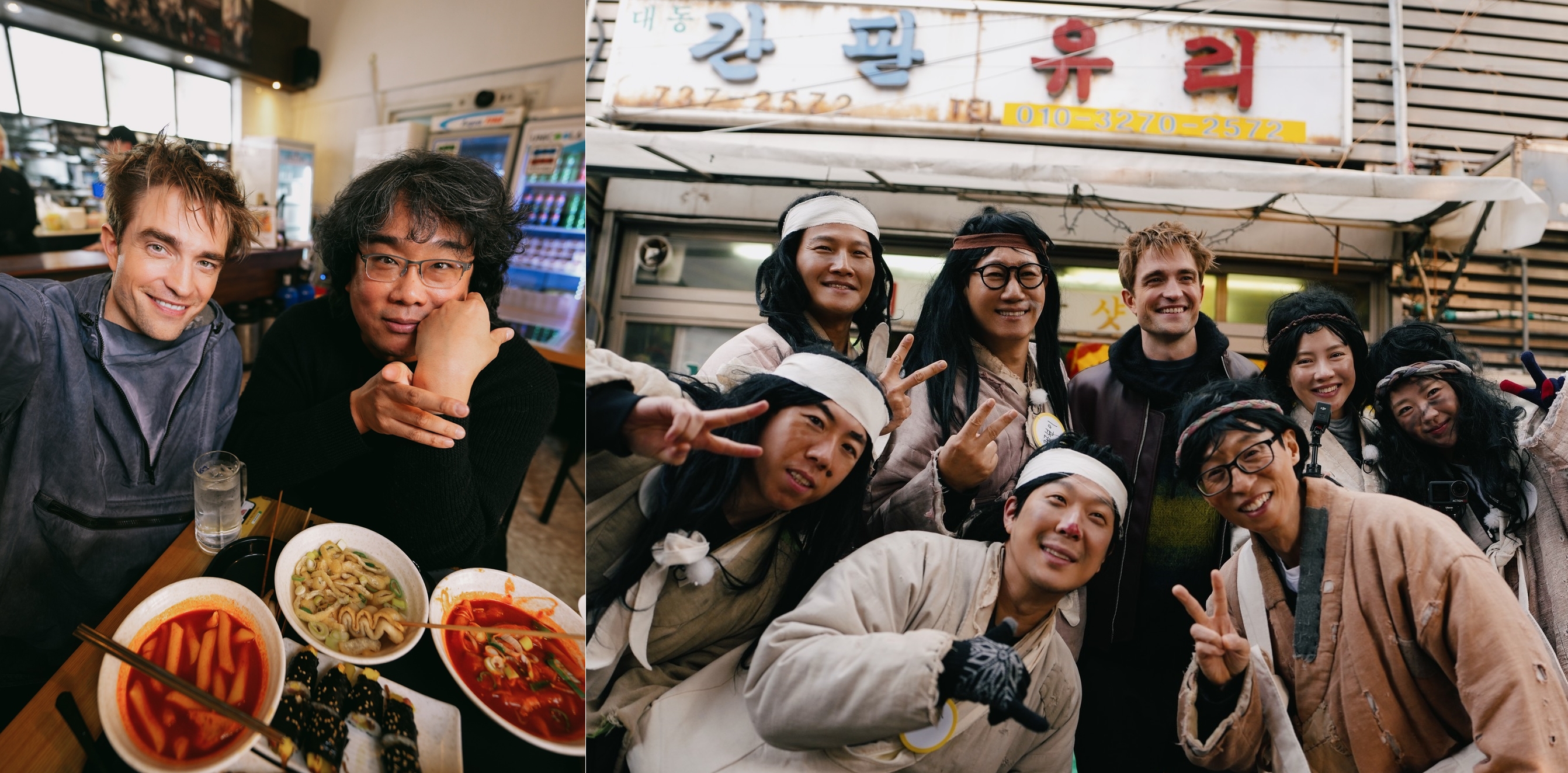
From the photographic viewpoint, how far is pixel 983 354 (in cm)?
146

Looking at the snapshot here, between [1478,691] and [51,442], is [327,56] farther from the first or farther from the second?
[1478,691]

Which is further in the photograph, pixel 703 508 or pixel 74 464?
pixel 703 508

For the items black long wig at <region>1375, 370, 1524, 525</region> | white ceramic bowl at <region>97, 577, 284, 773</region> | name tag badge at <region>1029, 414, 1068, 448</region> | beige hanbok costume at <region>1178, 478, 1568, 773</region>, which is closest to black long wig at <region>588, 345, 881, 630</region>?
name tag badge at <region>1029, 414, 1068, 448</region>

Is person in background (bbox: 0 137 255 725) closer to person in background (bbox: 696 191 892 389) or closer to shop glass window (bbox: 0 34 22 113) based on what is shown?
shop glass window (bbox: 0 34 22 113)

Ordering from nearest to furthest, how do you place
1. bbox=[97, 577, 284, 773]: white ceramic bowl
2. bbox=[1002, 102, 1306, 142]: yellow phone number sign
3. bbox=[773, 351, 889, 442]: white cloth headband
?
bbox=[97, 577, 284, 773]: white ceramic bowl → bbox=[773, 351, 889, 442]: white cloth headband → bbox=[1002, 102, 1306, 142]: yellow phone number sign

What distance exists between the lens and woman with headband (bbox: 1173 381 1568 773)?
1290mm

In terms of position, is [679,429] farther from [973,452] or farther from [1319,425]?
[1319,425]

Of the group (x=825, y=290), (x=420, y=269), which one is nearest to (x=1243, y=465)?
(x=825, y=290)

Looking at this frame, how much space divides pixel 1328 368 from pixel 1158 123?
1.97 ft

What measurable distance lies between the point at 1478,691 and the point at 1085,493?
74cm

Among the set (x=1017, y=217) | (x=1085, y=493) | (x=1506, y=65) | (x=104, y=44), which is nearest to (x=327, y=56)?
(x=104, y=44)

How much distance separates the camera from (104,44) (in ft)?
3.41

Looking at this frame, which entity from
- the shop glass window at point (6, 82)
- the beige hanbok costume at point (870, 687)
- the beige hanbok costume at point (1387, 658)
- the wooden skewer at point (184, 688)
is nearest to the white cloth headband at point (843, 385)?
the beige hanbok costume at point (870, 687)

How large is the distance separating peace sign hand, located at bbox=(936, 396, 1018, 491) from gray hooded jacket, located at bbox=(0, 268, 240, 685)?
1.15 metres
